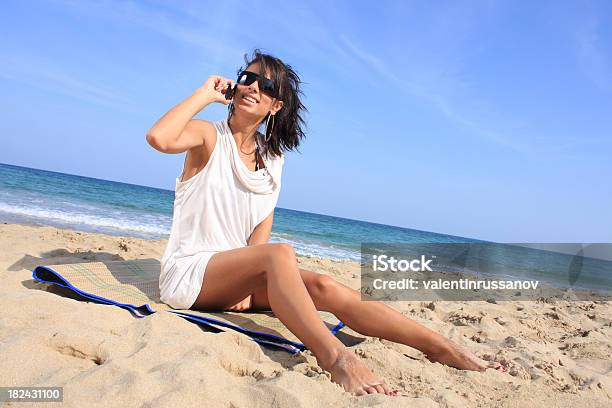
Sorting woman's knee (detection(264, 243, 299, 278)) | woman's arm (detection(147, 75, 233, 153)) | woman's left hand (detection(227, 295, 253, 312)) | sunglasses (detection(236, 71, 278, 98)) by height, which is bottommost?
woman's left hand (detection(227, 295, 253, 312))

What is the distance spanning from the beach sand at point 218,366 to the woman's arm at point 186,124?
961 mm

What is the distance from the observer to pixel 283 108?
3369 millimetres

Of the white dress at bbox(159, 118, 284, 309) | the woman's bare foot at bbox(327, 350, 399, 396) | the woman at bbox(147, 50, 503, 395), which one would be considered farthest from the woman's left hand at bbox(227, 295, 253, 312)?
the woman's bare foot at bbox(327, 350, 399, 396)

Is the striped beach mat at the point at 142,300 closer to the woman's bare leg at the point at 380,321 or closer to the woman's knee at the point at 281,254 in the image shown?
the woman's bare leg at the point at 380,321

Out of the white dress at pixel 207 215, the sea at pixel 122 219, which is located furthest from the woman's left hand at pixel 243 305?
the sea at pixel 122 219

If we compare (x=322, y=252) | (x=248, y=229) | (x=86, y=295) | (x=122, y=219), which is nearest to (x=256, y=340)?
(x=248, y=229)

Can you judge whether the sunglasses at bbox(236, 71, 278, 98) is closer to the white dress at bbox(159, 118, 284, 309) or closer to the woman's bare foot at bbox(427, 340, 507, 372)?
the white dress at bbox(159, 118, 284, 309)

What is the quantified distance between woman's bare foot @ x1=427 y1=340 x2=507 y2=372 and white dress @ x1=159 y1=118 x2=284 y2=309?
1.42 metres

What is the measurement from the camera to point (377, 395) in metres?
2.09

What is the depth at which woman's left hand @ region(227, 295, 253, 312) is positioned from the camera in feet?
10.4

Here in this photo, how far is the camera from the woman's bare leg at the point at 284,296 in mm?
2254

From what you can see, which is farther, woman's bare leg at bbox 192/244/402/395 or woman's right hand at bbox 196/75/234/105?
woman's right hand at bbox 196/75/234/105

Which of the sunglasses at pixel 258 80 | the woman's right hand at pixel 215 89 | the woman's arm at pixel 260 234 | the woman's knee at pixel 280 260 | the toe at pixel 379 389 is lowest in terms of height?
the toe at pixel 379 389

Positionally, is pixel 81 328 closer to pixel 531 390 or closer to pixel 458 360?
pixel 458 360
